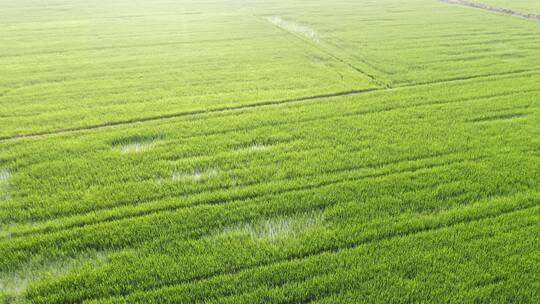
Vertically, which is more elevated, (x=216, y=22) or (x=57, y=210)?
(x=216, y=22)

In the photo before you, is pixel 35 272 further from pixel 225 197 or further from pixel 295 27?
pixel 295 27

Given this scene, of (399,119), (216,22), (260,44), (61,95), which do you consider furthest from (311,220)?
(216,22)

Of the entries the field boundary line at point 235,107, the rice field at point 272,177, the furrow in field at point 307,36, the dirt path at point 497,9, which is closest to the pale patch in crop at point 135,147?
the rice field at point 272,177

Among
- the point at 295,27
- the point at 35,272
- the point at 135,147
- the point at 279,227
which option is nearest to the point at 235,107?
the point at 135,147

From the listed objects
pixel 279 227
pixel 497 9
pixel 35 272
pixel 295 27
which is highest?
pixel 497 9

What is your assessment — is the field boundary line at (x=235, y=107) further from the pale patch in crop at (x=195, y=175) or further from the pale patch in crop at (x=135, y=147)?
the pale patch in crop at (x=195, y=175)

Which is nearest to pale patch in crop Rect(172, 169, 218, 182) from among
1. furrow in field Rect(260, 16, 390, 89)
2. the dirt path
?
furrow in field Rect(260, 16, 390, 89)

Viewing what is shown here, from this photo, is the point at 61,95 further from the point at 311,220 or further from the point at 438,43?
the point at 438,43
